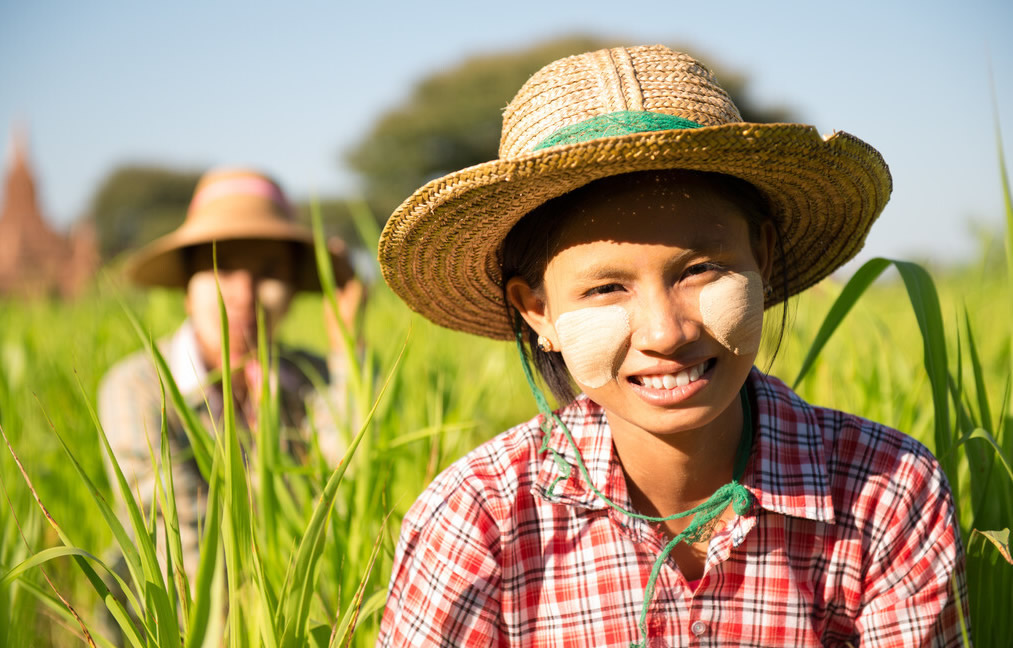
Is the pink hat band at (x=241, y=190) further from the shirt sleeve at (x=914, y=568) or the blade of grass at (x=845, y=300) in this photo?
the shirt sleeve at (x=914, y=568)

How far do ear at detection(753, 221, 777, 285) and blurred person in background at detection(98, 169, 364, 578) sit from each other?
104cm

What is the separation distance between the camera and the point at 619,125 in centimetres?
100

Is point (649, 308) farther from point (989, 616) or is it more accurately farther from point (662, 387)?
point (989, 616)

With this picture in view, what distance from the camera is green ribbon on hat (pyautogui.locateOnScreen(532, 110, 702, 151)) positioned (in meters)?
1.00

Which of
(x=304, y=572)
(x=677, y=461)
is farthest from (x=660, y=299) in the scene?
(x=304, y=572)

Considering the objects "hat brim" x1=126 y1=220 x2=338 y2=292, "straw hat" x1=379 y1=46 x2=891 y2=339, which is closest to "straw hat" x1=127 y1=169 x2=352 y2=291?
"hat brim" x1=126 y1=220 x2=338 y2=292

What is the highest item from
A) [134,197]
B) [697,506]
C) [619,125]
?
[619,125]

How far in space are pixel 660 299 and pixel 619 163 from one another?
6.7 inches

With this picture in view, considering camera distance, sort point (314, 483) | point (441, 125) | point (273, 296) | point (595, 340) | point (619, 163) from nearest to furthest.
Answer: point (619, 163) < point (595, 340) < point (314, 483) < point (273, 296) < point (441, 125)

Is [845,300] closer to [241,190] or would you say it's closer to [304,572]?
[304,572]

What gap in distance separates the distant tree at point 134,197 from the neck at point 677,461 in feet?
103

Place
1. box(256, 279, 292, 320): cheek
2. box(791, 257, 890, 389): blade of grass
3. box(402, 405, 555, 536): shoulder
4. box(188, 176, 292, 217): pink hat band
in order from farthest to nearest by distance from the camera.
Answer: box(188, 176, 292, 217): pink hat band
box(256, 279, 292, 320): cheek
box(791, 257, 890, 389): blade of grass
box(402, 405, 555, 536): shoulder

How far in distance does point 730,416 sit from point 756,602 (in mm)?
243

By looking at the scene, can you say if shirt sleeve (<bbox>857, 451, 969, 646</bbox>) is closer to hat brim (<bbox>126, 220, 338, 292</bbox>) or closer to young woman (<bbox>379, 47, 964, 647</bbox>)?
young woman (<bbox>379, 47, 964, 647</bbox>)
